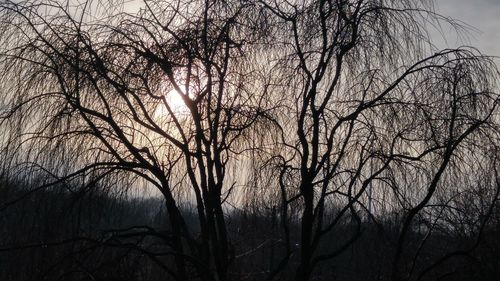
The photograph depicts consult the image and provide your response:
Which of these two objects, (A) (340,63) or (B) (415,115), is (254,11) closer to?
(A) (340,63)

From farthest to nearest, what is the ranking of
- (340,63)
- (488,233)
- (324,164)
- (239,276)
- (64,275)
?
(488,233) < (239,276) < (324,164) < (340,63) < (64,275)

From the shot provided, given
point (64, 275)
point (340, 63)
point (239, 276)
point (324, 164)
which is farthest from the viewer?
point (239, 276)

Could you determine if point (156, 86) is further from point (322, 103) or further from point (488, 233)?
point (488, 233)

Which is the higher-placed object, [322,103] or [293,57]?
[293,57]

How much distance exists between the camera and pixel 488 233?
10.7 meters

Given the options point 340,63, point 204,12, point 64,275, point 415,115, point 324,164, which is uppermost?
point 204,12

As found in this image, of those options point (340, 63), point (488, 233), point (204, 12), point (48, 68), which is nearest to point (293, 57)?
point (340, 63)

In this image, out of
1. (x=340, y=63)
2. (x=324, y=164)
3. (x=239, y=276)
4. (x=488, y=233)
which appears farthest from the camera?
(x=488, y=233)

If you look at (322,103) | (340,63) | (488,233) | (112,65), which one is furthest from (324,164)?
(488,233)

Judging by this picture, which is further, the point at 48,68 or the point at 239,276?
the point at 239,276

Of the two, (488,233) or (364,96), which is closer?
(364,96)

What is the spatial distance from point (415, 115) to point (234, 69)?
59.8 inches

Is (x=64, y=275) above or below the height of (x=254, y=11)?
below

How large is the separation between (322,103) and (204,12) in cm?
119
